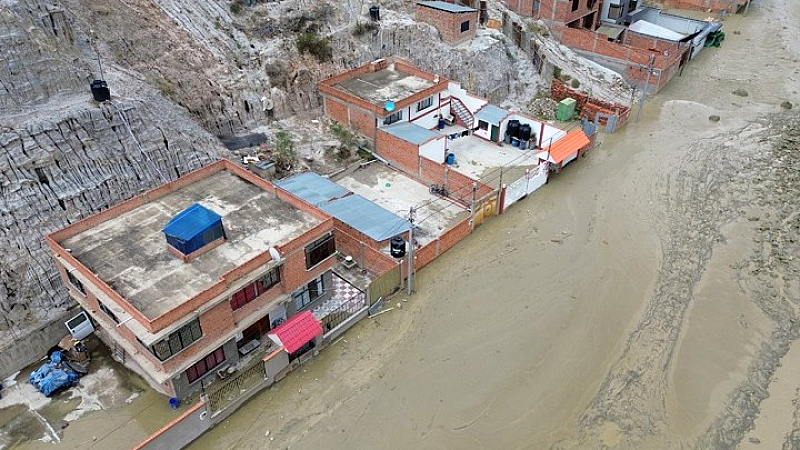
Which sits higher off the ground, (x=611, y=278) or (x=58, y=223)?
(x=58, y=223)

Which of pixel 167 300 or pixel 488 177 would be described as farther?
pixel 488 177

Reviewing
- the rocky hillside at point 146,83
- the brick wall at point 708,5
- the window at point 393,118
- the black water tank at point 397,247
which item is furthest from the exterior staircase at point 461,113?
the brick wall at point 708,5

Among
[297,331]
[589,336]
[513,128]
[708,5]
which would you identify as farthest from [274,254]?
[708,5]

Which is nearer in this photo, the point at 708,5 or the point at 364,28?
the point at 364,28

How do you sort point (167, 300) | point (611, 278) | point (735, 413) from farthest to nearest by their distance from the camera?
point (611, 278), point (735, 413), point (167, 300)

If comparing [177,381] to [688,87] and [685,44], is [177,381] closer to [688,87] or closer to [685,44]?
[688,87]

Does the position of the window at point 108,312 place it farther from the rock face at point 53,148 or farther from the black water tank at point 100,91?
the black water tank at point 100,91

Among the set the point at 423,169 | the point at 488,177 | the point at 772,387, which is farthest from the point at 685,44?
the point at 772,387

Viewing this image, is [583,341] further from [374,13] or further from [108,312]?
[374,13]
